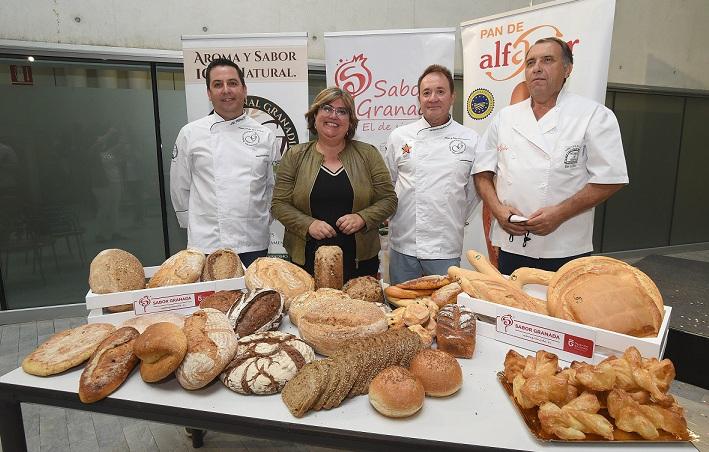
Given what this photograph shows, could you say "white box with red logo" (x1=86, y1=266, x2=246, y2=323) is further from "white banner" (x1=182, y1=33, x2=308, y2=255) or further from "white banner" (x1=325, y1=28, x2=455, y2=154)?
"white banner" (x1=325, y1=28, x2=455, y2=154)

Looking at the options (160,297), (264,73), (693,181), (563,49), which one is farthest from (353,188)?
(693,181)

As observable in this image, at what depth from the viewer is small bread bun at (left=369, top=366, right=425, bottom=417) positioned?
0.99m

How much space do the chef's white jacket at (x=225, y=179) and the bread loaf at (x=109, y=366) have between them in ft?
4.66

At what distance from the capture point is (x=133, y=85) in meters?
4.04

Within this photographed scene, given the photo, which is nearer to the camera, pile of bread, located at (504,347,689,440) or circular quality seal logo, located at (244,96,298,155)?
pile of bread, located at (504,347,689,440)

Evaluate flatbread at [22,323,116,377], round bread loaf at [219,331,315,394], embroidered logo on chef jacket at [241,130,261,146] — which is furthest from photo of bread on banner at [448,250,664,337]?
embroidered logo on chef jacket at [241,130,261,146]

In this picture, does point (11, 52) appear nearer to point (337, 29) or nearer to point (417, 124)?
point (337, 29)

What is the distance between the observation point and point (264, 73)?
3502 millimetres

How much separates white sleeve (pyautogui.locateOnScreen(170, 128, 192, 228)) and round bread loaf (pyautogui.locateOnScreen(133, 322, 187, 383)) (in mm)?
1760

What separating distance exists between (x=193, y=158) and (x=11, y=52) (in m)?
2.28

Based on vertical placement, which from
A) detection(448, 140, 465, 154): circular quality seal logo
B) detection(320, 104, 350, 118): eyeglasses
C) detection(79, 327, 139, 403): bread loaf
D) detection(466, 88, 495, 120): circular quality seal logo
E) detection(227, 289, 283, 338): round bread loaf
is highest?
detection(466, 88, 495, 120): circular quality seal logo

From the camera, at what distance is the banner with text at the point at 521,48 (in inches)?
115

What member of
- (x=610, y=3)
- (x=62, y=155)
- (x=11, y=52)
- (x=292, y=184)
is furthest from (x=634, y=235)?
(x=11, y=52)

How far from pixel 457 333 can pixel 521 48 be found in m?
2.76
